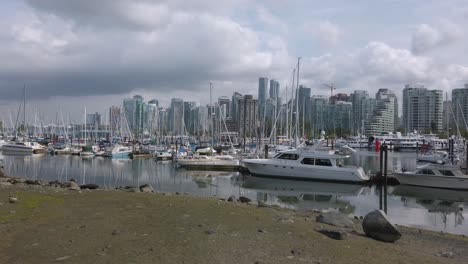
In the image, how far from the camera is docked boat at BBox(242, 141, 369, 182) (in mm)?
44438

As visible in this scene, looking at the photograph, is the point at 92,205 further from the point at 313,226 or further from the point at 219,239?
the point at 313,226

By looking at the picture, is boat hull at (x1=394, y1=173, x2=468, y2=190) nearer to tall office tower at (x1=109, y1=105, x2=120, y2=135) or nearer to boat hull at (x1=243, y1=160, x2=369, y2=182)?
boat hull at (x1=243, y1=160, x2=369, y2=182)

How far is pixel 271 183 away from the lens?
4438 cm

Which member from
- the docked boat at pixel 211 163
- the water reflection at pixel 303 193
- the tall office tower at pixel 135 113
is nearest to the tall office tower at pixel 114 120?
the tall office tower at pixel 135 113

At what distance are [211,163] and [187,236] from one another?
47.8m

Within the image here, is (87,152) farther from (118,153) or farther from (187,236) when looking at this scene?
(187,236)

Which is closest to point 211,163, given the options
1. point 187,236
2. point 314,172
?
point 314,172

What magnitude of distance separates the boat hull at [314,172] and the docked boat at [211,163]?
35.7 feet

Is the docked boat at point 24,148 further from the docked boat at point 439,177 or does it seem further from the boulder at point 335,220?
the boulder at point 335,220

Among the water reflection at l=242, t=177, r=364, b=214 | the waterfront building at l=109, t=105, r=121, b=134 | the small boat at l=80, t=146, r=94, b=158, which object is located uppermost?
the waterfront building at l=109, t=105, r=121, b=134

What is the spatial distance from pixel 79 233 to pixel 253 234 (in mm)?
4800

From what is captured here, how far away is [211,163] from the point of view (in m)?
59.4

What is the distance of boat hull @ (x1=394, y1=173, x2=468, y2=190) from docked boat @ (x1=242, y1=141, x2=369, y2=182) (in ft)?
12.8

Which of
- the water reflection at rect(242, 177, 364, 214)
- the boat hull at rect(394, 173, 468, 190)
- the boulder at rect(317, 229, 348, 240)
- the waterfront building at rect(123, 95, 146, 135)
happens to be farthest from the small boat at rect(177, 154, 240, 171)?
the waterfront building at rect(123, 95, 146, 135)
